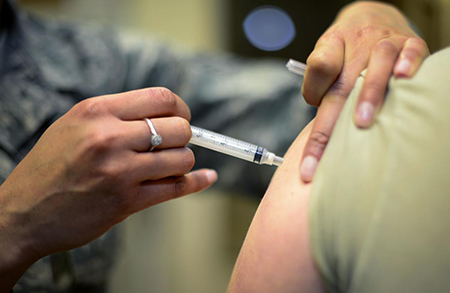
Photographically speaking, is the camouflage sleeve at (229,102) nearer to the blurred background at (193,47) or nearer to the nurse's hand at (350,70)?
the blurred background at (193,47)

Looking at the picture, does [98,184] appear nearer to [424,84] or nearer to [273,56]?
[424,84]

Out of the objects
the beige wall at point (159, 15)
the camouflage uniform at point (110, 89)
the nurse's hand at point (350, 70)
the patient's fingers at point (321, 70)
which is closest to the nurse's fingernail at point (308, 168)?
the nurse's hand at point (350, 70)

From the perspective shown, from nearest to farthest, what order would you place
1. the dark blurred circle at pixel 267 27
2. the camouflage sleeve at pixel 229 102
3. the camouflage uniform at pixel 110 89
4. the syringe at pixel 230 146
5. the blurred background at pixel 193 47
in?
1. the syringe at pixel 230 146
2. the camouflage uniform at pixel 110 89
3. the camouflage sleeve at pixel 229 102
4. the blurred background at pixel 193 47
5. the dark blurred circle at pixel 267 27

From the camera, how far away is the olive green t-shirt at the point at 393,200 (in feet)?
1.28

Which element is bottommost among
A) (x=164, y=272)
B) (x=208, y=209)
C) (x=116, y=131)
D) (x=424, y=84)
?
(x=164, y=272)

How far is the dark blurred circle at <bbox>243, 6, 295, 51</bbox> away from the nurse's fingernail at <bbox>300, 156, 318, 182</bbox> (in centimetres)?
135

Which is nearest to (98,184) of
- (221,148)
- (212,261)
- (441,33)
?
(221,148)

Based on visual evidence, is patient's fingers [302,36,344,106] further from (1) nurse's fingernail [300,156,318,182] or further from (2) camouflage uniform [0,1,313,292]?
(2) camouflage uniform [0,1,313,292]

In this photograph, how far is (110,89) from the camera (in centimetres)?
112

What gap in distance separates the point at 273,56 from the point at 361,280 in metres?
1.51

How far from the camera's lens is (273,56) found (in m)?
1.80

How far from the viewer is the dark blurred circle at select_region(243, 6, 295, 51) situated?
5.83 feet

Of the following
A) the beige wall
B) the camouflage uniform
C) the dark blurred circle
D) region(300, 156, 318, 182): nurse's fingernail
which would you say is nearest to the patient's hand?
region(300, 156, 318, 182): nurse's fingernail

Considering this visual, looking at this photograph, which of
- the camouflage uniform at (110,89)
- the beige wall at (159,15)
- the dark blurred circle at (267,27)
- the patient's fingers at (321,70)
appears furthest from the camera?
the beige wall at (159,15)
